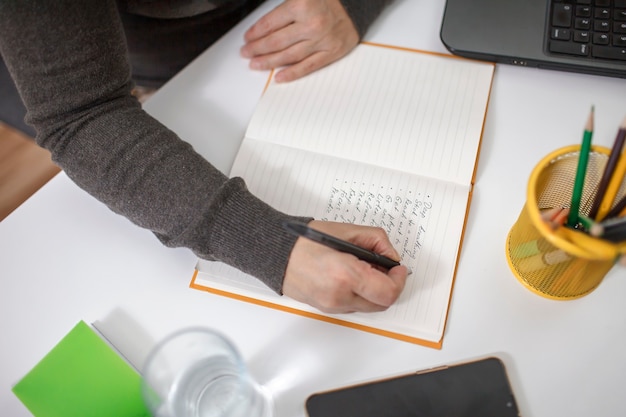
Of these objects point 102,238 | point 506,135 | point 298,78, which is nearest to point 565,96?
point 506,135

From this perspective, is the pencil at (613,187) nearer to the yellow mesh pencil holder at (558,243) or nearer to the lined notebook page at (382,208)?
the yellow mesh pencil holder at (558,243)

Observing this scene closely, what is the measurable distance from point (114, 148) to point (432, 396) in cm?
43

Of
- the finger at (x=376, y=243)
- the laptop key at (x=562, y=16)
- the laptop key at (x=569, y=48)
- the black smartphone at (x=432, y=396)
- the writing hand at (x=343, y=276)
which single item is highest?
the laptop key at (x=562, y=16)

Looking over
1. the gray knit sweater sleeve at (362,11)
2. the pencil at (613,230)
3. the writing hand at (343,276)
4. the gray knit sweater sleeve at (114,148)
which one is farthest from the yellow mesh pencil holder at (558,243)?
the gray knit sweater sleeve at (362,11)

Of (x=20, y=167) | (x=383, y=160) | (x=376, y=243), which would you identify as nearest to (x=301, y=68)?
(x=383, y=160)

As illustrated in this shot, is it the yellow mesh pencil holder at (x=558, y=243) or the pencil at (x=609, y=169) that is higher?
the pencil at (x=609, y=169)

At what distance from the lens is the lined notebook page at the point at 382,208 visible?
524 millimetres

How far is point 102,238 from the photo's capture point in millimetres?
588

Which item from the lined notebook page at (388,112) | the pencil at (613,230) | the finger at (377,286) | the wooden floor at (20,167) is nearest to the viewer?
the pencil at (613,230)

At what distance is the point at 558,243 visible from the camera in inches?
15.8

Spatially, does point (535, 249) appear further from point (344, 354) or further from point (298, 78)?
point (298, 78)

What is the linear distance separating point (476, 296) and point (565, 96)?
0.29m

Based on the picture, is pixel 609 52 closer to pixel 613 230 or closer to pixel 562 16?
pixel 562 16

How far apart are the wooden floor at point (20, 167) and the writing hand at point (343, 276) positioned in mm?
562
